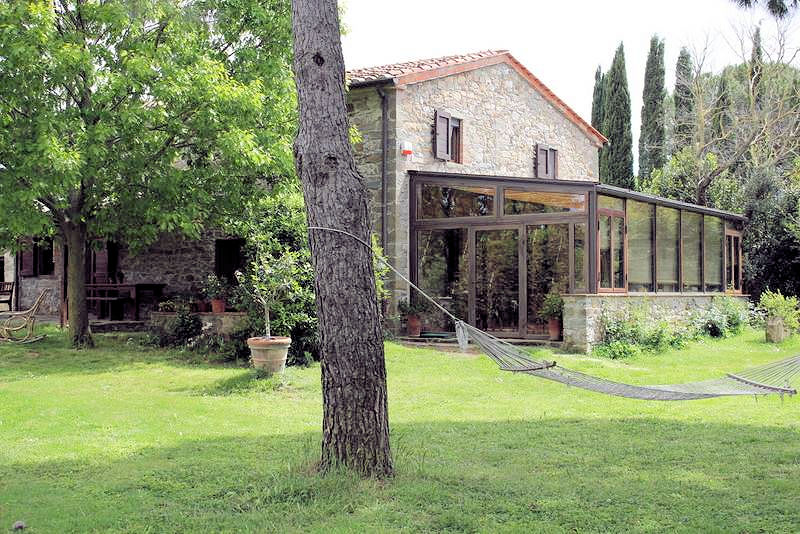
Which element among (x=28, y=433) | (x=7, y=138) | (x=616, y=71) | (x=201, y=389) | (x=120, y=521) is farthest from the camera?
(x=616, y=71)

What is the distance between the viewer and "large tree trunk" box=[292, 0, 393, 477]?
15.3ft

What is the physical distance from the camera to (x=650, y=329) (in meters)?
12.9

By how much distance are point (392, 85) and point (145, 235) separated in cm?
503

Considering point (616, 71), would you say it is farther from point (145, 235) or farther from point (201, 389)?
point (201, 389)

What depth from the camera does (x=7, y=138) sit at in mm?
10172

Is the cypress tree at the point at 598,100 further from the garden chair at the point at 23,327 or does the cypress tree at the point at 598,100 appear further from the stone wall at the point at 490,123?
the garden chair at the point at 23,327

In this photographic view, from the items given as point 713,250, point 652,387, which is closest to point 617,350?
point 713,250

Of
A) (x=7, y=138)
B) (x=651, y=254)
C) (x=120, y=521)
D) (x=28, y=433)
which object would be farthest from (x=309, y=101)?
(x=651, y=254)

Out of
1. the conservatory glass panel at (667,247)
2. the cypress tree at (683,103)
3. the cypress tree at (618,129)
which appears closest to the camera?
the conservatory glass panel at (667,247)

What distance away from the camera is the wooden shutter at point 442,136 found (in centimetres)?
1503

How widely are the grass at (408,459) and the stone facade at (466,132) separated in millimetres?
5285

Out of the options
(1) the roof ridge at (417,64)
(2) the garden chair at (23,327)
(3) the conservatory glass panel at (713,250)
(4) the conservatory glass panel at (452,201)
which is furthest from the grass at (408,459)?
(3) the conservatory glass panel at (713,250)

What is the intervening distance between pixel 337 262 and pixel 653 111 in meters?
25.2

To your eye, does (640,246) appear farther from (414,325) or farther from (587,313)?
(414,325)
